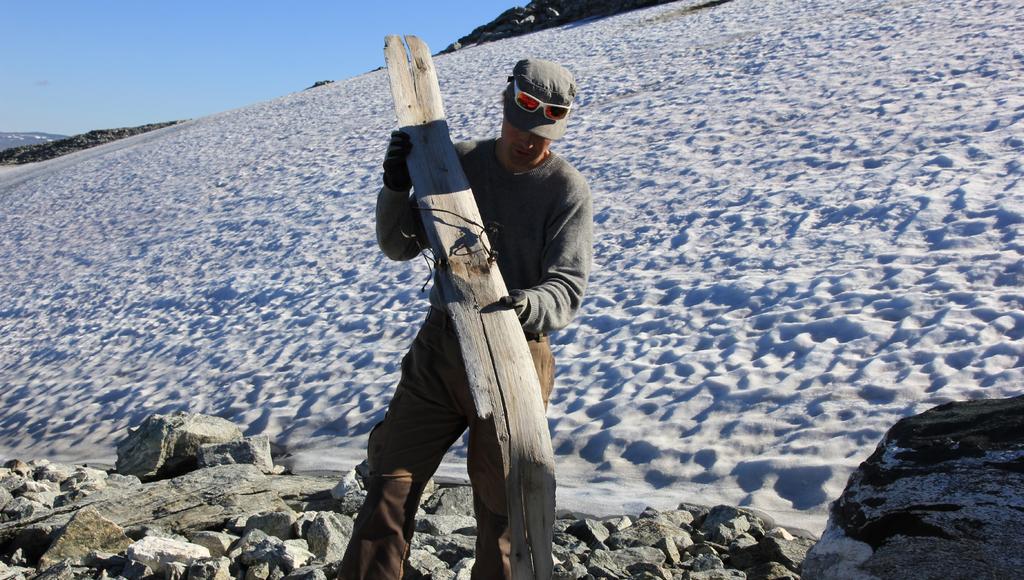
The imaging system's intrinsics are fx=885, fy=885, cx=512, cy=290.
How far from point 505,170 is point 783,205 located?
602 centimetres

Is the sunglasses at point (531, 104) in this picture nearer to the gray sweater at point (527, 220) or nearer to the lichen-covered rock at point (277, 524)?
the gray sweater at point (527, 220)

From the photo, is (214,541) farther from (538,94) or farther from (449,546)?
(538,94)

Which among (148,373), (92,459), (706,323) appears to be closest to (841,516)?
(706,323)

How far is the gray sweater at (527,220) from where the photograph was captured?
284 centimetres

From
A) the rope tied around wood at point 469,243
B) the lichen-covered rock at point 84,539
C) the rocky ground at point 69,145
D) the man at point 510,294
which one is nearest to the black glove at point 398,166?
the man at point 510,294

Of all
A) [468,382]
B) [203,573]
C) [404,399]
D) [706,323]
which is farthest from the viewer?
[706,323]

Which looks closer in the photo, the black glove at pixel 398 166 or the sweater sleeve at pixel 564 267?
the sweater sleeve at pixel 564 267

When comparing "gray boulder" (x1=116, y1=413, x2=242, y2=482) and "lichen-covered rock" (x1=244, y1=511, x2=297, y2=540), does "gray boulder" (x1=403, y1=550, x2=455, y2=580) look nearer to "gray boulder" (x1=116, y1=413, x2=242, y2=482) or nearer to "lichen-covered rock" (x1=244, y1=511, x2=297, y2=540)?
"lichen-covered rock" (x1=244, y1=511, x2=297, y2=540)

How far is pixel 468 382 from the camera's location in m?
2.67

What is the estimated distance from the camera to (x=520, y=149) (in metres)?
2.89

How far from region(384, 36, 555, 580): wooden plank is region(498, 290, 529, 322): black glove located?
25 mm

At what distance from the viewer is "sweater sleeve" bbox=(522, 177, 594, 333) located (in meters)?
2.68

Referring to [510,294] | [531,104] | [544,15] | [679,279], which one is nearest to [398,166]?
[531,104]

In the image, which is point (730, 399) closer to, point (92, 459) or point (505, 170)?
point (505, 170)
